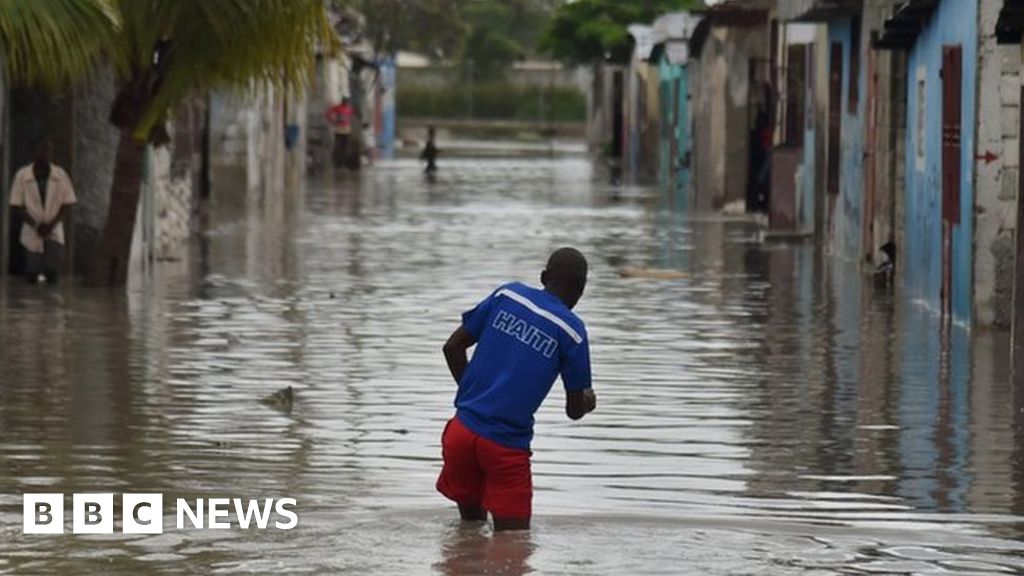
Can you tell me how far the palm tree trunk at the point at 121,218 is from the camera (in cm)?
2436

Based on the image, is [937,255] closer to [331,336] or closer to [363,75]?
[331,336]

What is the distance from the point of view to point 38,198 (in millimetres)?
24625

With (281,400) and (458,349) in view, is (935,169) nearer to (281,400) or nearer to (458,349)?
(281,400)

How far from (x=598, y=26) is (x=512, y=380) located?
64714 millimetres

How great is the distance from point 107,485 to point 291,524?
4.59ft

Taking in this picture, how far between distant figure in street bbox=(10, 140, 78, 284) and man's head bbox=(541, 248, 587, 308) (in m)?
14.8

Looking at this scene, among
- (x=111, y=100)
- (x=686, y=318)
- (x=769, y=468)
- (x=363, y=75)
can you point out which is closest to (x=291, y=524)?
(x=769, y=468)

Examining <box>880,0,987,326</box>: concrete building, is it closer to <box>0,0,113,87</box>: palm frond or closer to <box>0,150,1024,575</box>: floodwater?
<box>0,150,1024,575</box>: floodwater

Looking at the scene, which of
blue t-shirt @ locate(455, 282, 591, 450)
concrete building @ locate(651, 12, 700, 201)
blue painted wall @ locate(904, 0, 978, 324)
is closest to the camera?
blue t-shirt @ locate(455, 282, 591, 450)

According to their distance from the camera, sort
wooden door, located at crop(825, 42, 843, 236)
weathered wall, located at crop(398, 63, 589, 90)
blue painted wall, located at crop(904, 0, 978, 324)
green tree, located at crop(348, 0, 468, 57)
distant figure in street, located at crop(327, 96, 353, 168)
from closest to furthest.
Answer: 1. blue painted wall, located at crop(904, 0, 978, 324)
2. wooden door, located at crop(825, 42, 843, 236)
3. distant figure in street, located at crop(327, 96, 353, 168)
4. green tree, located at crop(348, 0, 468, 57)
5. weathered wall, located at crop(398, 63, 589, 90)

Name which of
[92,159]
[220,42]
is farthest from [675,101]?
[220,42]

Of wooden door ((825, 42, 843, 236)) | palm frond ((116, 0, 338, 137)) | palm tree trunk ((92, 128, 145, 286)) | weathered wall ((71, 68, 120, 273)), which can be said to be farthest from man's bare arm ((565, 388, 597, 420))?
wooden door ((825, 42, 843, 236))

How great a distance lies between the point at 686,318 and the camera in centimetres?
2205

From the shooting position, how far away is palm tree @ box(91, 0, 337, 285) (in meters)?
22.8
